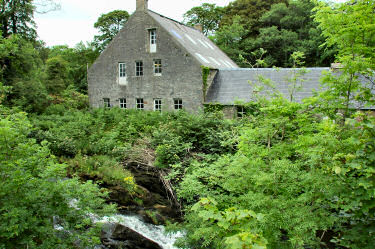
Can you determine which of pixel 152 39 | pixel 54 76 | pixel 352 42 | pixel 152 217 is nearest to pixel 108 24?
pixel 54 76

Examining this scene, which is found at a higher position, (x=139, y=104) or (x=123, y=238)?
(x=139, y=104)

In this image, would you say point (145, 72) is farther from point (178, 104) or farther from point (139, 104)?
point (178, 104)

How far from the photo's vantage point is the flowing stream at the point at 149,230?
27.2 ft

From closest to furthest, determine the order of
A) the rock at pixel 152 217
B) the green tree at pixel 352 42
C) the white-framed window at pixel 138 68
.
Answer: the green tree at pixel 352 42, the rock at pixel 152 217, the white-framed window at pixel 138 68

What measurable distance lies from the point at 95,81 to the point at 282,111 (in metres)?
19.3

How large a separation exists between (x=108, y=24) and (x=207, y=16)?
14.8 m

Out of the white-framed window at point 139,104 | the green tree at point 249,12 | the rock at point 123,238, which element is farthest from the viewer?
the green tree at point 249,12

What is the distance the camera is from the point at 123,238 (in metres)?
8.06

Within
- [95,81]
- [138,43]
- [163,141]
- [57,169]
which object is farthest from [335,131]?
[95,81]

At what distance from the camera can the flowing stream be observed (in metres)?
8.29

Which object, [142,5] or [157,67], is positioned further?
[142,5]

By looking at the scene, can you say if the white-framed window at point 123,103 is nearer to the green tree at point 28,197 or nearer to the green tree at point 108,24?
the green tree at point 28,197

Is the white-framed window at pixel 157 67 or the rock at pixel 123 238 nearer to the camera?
the rock at pixel 123 238

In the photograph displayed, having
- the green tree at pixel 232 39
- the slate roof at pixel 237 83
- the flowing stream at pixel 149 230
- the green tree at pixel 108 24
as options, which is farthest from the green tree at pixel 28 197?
the green tree at pixel 108 24
